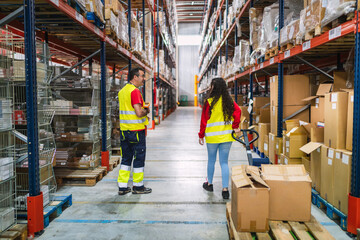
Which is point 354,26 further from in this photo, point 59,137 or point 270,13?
point 59,137

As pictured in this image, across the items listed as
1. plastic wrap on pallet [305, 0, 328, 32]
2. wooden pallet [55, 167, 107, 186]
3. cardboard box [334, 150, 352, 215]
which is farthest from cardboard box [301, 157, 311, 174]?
wooden pallet [55, 167, 107, 186]

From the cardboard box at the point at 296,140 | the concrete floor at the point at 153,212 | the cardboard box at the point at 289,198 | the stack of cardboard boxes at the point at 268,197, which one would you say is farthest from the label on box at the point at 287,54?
the cardboard box at the point at 289,198

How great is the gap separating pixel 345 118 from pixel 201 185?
239 centimetres

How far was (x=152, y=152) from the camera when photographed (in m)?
7.50

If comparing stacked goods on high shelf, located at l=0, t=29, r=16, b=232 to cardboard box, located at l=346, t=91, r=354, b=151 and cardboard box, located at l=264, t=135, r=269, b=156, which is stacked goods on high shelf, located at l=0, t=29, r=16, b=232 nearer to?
cardboard box, located at l=346, t=91, r=354, b=151

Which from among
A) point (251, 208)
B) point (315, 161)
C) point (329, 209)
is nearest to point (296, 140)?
point (315, 161)

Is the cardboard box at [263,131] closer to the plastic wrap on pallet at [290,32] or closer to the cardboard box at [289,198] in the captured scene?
the plastic wrap on pallet at [290,32]

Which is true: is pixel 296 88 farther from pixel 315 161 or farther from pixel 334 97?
pixel 334 97

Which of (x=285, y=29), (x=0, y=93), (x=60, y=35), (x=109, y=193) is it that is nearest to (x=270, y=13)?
(x=285, y=29)

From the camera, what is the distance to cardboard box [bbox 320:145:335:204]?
3.28m

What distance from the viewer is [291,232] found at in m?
2.45

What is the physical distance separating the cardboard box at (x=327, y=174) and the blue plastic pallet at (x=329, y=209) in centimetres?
5

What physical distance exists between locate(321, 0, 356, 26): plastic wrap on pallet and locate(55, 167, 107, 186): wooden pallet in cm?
405

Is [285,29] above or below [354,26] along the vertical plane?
above
